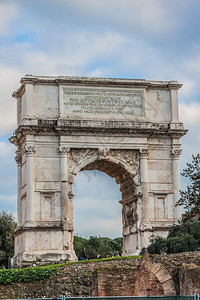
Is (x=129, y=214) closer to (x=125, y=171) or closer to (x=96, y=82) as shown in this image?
(x=125, y=171)

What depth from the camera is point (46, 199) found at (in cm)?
3950

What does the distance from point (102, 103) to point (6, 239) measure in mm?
15186

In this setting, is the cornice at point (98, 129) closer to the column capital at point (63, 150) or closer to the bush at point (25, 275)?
the column capital at point (63, 150)

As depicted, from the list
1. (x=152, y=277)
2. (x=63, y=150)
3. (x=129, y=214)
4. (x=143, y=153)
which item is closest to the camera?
(x=152, y=277)

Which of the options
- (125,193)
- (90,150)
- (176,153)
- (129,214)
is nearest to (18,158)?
(90,150)

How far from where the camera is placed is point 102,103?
134 ft

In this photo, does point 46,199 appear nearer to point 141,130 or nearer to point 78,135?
point 78,135

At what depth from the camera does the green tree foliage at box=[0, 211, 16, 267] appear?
51.5 meters

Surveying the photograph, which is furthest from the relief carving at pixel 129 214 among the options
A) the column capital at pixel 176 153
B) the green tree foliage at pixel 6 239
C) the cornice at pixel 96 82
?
the green tree foliage at pixel 6 239

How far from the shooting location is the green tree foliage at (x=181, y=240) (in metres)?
31.6

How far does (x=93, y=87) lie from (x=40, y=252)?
939 centimetres

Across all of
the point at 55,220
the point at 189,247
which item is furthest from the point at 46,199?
the point at 189,247

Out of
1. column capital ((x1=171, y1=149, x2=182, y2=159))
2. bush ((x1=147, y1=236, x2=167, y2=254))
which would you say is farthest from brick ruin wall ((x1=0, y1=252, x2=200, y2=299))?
column capital ((x1=171, y1=149, x2=182, y2=159))

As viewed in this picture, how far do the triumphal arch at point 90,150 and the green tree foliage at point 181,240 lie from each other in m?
5.37
